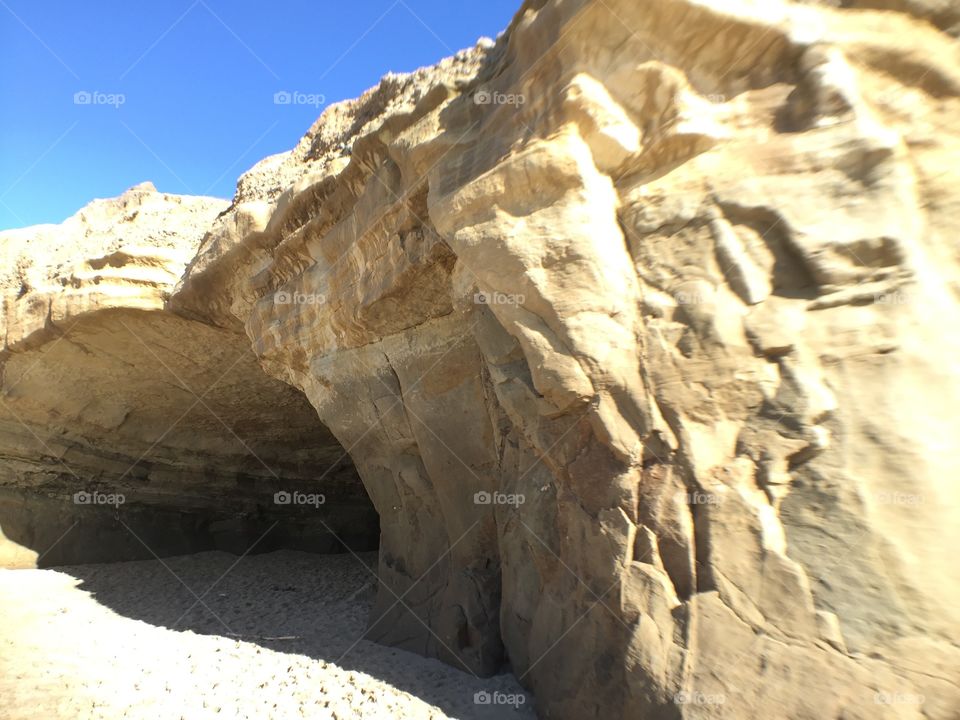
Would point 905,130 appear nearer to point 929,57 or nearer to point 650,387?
point 929,57

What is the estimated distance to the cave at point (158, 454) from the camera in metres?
6.68

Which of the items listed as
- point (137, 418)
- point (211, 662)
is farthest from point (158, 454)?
point (211, 662)

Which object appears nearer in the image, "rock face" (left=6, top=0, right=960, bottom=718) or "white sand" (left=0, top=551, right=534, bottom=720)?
"rock face" (left=6, top=0, right=960, bottom=718)

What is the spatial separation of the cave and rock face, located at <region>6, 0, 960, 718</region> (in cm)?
423

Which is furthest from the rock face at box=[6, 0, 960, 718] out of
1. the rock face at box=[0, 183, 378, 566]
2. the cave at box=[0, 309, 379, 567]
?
the cave at box=[0, 309, 379, 567]

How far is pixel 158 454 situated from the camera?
827 centimetres

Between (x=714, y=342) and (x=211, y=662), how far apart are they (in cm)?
350

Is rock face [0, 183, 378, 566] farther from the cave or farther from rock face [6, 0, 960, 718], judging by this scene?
rock face [6, 0, 960, 718]

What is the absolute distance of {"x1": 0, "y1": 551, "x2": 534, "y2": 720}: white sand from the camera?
3.09 metres

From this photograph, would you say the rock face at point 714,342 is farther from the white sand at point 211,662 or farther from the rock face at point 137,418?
the rock face at point 137,418

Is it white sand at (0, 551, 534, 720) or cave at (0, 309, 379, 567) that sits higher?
cave at (0, 309, 379, 567)

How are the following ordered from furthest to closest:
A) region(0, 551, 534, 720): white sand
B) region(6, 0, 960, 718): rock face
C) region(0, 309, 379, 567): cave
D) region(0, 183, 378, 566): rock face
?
region(0, 309, 379, 567): cave → region(0, 183, 378, 566): rock face → region(0, 551, 534, 720): white sand → region(6, 0, 960, 718): rock face

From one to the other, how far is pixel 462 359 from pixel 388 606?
2.01 m

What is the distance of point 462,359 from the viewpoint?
4082mm
